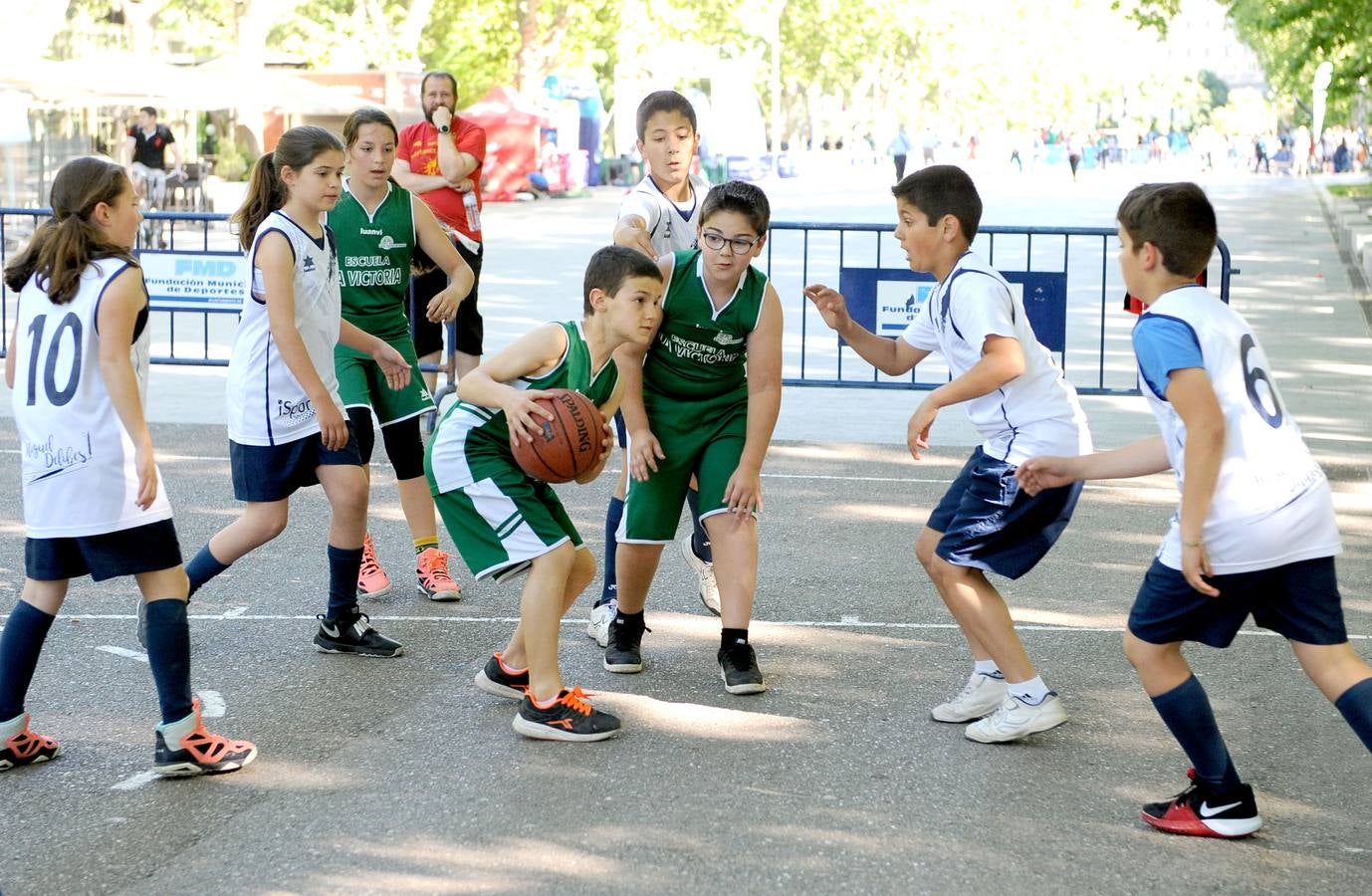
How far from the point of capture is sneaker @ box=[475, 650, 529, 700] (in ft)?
18.0

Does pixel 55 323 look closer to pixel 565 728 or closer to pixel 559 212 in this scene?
pixel 565 728

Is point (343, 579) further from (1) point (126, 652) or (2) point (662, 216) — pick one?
(2) point (662, 216)

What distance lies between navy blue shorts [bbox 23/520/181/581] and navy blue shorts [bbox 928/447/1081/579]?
2246 millimetres

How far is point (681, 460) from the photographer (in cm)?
570

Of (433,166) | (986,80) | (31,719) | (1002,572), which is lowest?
(31,719)

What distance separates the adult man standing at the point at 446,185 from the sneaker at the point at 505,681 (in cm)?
477

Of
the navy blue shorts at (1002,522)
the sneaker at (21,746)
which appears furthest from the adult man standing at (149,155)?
the navy blue shorts at (1002,522)

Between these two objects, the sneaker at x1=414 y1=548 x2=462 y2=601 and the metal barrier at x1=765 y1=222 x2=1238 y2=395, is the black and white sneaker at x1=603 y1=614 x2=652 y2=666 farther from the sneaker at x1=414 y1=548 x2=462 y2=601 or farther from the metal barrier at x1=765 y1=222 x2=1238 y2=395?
the metal barrier at x1=765 y1=222 x2=1238 y2=395

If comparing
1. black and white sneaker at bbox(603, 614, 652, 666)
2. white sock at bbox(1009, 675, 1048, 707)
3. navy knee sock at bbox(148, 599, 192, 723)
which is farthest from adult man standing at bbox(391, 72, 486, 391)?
white sock at bbox(1009, 675, 1048, 707)

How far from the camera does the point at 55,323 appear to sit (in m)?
4.60

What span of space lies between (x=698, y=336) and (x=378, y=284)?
5.56ft

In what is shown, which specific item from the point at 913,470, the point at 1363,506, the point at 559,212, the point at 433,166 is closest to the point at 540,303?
the point at 433,166

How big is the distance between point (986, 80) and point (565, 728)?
101710mm

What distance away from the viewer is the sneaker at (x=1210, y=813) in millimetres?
4336
